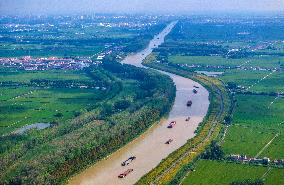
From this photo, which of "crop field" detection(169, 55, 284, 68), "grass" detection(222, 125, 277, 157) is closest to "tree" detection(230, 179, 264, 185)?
"grass" detection(222, 125, 277, 157)

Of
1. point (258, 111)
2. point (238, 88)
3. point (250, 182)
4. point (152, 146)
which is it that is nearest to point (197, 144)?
point (152, 146)

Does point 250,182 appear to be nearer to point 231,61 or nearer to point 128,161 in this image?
point 128,161

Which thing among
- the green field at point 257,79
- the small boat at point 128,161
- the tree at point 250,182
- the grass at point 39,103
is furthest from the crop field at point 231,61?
the tree at point 250,182

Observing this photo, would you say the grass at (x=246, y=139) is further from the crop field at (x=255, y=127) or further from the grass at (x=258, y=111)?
the grass at (x=258, y=111)

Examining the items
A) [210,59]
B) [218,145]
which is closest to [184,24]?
[210,59]

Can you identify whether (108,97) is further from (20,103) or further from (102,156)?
(102,156)

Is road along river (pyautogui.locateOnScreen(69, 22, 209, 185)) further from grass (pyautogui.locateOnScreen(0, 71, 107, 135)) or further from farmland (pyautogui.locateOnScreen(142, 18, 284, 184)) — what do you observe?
grass (pyautogui.locateOnScreen(0, 71, 107, 135))

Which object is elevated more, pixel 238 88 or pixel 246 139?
pixel 246 139
